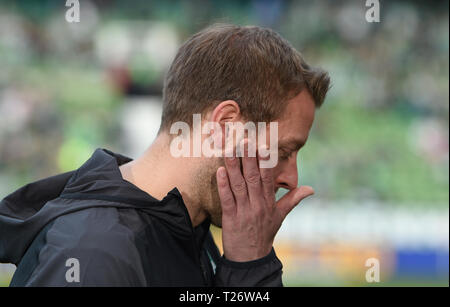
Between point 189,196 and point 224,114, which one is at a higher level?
point 224,114

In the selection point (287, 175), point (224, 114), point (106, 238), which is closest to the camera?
point (106, 238)

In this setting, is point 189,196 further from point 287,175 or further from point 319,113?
point 319,113

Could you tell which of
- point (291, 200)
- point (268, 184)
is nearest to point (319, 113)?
point (291, 200)

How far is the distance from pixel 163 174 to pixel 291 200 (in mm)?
391

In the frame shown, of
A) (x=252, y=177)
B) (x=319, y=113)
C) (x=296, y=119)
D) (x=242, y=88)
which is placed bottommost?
(x=319, y=113)

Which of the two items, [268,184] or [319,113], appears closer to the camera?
[268,184]

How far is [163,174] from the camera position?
5.18ft

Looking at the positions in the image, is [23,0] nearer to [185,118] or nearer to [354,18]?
[354,18]

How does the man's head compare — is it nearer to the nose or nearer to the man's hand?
the nose

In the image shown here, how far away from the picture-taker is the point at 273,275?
1.51 m

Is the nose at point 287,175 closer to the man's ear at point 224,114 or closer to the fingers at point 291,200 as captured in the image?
the fingers at point 291,200

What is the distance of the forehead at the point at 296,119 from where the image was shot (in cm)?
167

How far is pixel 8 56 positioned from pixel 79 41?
3.32 feet

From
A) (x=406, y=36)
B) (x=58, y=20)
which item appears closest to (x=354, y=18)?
(x=406, y=36)
